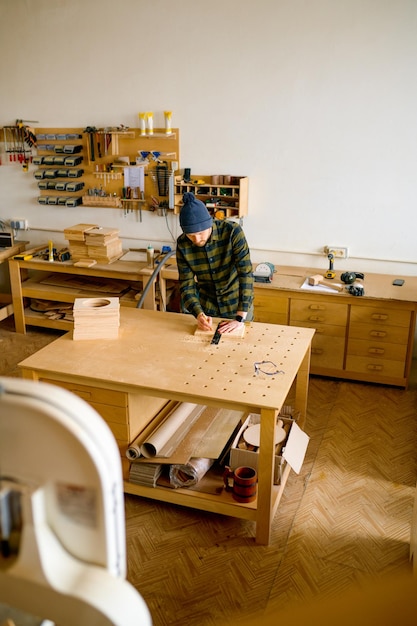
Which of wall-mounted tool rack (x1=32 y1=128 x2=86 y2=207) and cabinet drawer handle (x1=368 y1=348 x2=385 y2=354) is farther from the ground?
wall-mounted tool rack (x1=32 y1=128 x2=86 y2=207)

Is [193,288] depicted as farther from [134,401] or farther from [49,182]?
[49,182]

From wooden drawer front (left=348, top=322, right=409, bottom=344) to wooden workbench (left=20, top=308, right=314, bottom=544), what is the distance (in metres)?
1.06

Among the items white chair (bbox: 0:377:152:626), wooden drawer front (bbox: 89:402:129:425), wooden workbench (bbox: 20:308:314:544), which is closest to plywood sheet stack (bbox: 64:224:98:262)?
wooden workbench (bbox: 20:308:314:544)

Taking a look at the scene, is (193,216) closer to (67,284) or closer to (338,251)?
(338,251)

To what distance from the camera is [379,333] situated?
14.0 feet

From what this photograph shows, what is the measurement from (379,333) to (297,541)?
1915mm

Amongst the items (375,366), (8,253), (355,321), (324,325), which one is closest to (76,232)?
(8,253)

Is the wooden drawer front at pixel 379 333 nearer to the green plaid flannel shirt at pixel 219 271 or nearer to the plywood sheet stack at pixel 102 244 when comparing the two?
the green plaid flannel shirt at pixel 219 271

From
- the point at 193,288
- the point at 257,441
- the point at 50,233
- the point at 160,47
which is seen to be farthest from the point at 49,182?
the point at 257,441

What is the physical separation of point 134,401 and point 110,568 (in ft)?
6.68

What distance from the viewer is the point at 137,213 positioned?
534 centimetres

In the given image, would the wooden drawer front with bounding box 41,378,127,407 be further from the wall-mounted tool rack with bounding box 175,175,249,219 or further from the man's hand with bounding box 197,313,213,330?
the wall-mounted tool rack with bounding box 175,175,249,219

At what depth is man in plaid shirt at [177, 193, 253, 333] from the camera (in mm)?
3318

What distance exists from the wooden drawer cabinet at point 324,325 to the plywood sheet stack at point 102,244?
1666 mm
